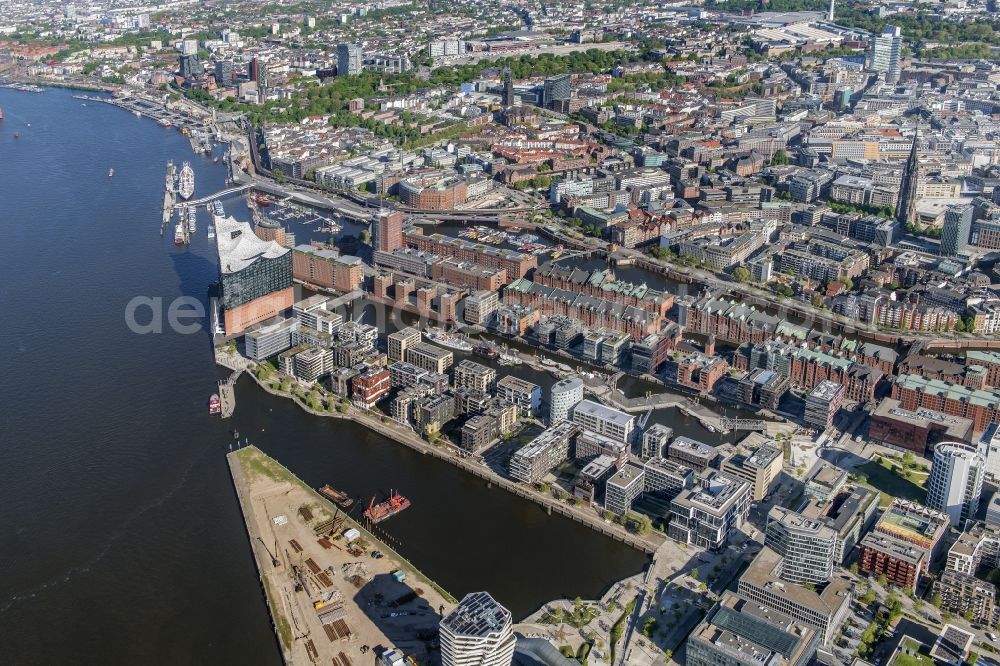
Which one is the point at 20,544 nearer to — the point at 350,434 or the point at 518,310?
the point at 350,434

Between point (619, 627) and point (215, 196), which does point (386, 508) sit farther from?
point (215, 196)

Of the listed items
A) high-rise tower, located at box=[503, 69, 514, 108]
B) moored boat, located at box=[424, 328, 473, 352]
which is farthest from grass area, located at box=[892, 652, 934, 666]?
high-rise tower, located at box=[503, 69, 514, 108]

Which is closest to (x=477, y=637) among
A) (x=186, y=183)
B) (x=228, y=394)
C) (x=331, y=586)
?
(x=331, y=586)

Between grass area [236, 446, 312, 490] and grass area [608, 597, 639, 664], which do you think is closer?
grass area [608, 597, 639, 664]

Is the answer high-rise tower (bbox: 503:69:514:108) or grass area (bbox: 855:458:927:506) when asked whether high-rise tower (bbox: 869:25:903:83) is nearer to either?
high-rise tower (bbox: 503:69:514:108)

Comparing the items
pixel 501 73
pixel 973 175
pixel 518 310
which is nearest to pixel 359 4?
pixel 501 73
